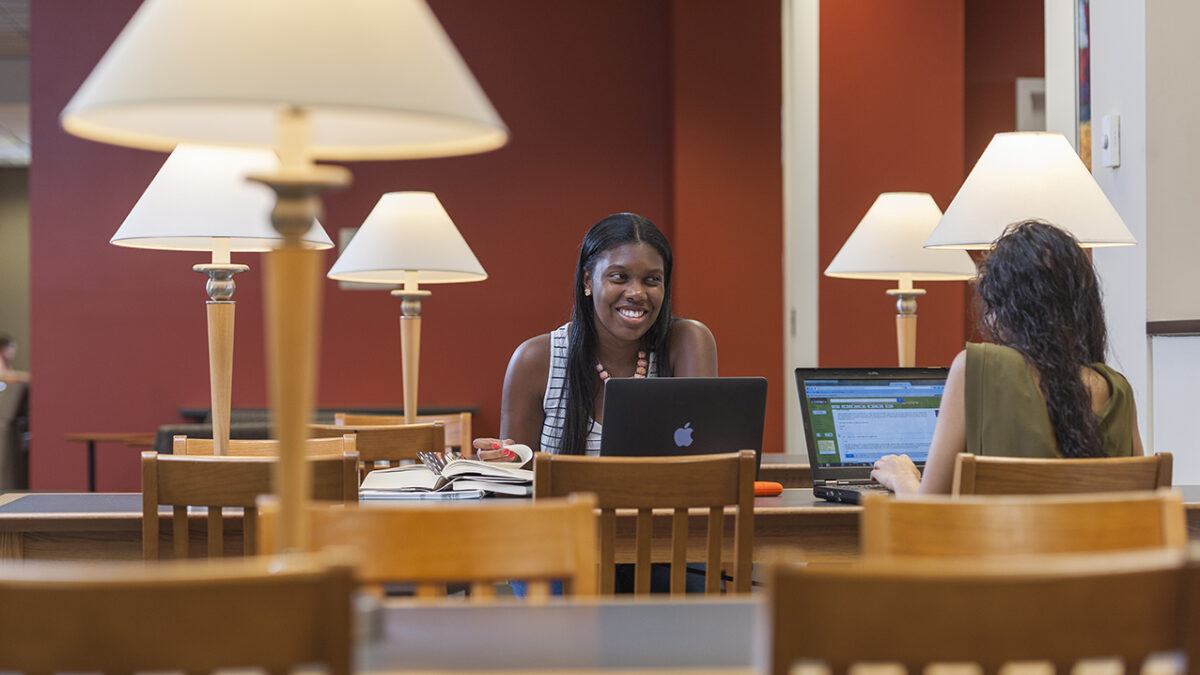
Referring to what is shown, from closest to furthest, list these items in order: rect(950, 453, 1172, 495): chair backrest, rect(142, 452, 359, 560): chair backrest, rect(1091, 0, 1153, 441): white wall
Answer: rect(950, 453, 1172, 495): chair backrest, rect(142, 452, 359, 560): chair backrest, rect(1091, 0, 1153, 441): white wall

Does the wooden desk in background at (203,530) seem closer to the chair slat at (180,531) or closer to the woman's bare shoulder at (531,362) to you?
the chair slat at (180,531)

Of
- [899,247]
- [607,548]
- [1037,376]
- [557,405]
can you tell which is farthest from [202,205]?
[899,247]

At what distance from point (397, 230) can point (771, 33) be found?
10.4 feet

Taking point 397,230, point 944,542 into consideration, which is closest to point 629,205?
point 397,230

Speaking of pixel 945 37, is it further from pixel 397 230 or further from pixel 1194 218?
pixel 397 230

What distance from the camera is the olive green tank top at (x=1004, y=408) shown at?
7.56 ft

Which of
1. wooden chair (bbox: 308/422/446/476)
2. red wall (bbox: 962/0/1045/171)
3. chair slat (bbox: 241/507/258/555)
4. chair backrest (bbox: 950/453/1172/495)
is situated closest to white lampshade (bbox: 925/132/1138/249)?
chair backrest (bbox: 950/453/1172/495)

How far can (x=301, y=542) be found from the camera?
1.36m

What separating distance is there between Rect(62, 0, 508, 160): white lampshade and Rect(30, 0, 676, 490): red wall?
5693mm

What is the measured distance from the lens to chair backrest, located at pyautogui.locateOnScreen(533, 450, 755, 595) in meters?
2.22

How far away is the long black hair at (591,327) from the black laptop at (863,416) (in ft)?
2.25

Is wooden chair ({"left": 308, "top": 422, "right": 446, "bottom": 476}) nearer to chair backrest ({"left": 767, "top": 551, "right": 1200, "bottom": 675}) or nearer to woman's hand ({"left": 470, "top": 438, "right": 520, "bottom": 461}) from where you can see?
woman's hand ({"left": 470, "top": 438, "right": 520, "bottom": 461})

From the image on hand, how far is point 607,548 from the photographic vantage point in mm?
2320

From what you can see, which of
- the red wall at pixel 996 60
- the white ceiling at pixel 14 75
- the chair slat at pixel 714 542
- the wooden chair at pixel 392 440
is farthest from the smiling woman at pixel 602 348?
the white ceiling at pixel 14 75
